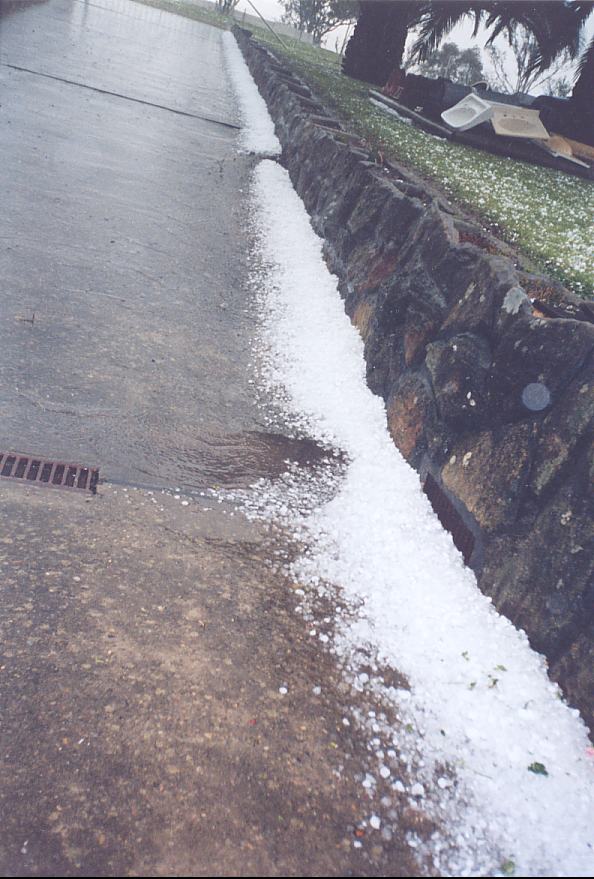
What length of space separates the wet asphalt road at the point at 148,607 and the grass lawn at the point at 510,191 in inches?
106

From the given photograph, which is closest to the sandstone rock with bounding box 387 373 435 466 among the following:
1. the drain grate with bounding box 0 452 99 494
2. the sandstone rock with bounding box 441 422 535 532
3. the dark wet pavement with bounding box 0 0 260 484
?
the sandstone rock with bounding box 441 422 535 532

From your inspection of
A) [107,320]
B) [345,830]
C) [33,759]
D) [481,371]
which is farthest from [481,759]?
[107,320]

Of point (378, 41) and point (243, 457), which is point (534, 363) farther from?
point (378, 41)

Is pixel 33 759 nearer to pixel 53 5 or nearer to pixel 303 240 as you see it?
pixel 303 240

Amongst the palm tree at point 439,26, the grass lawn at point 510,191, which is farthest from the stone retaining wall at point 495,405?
the palm tree at point 439,26

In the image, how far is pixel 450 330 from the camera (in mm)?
3830

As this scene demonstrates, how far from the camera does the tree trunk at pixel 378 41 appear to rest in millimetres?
22312

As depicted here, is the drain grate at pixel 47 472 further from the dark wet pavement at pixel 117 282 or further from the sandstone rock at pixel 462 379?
the sandstone rock at pixel 462 379

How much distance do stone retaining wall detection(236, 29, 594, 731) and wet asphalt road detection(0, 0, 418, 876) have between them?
0.86m

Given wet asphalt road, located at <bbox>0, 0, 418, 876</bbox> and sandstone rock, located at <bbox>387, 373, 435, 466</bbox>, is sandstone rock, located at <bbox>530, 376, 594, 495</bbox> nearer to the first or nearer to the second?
sandstone rock, located at <bbox>387, 373, 435, 466</bbox>

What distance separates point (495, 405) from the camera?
328 cm

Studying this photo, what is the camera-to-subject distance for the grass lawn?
5590mm

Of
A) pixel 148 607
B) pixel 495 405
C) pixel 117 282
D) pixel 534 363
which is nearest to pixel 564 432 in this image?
pixel 534 363

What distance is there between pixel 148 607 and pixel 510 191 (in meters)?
7.79
